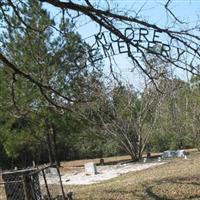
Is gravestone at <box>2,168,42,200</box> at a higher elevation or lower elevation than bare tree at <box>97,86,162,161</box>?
lower

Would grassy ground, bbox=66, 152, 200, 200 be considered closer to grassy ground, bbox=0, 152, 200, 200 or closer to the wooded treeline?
grassy ground, bbox=0, 152, 200, 200

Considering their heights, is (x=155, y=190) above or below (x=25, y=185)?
below

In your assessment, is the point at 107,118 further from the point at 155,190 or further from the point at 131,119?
the point at 155,190

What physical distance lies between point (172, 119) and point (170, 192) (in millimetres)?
18497

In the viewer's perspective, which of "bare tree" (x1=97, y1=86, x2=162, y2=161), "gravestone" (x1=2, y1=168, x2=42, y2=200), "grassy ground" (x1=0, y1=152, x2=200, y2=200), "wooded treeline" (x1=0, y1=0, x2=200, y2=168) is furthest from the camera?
"bare tree" (x1=97, y1=86, x2=162, y2=161)

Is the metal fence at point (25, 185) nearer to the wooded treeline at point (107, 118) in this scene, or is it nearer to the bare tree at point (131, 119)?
the wooded treeline at point (107, 118)

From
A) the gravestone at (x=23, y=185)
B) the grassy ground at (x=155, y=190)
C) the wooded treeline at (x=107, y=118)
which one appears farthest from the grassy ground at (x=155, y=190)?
the wooded treeline at (x=107, y=118)

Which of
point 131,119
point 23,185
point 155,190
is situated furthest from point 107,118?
point 23,185

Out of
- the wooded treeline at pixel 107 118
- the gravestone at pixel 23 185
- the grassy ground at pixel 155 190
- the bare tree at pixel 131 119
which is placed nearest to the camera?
the gravestone at pixel 23 185

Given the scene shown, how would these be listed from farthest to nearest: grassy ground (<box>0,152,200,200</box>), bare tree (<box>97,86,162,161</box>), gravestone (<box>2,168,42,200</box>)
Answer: bare tree (<box>97,86,162,161</box>)
grassy ground (<box>0,152,200,200</box>)
gravestone (<box>2,168,42,200</box>)

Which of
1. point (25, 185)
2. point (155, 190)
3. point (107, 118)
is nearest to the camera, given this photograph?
→ point (25, 185)

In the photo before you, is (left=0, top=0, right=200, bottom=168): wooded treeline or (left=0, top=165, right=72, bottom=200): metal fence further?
(left=0, top=0, right=200, bottom=168): wooded treeline

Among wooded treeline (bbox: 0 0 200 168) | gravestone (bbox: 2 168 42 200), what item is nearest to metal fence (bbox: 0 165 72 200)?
gravestone (bbox: 2 168 42 200)

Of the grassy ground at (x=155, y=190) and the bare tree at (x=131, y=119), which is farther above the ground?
the bare tree at (x=131, y=119)
